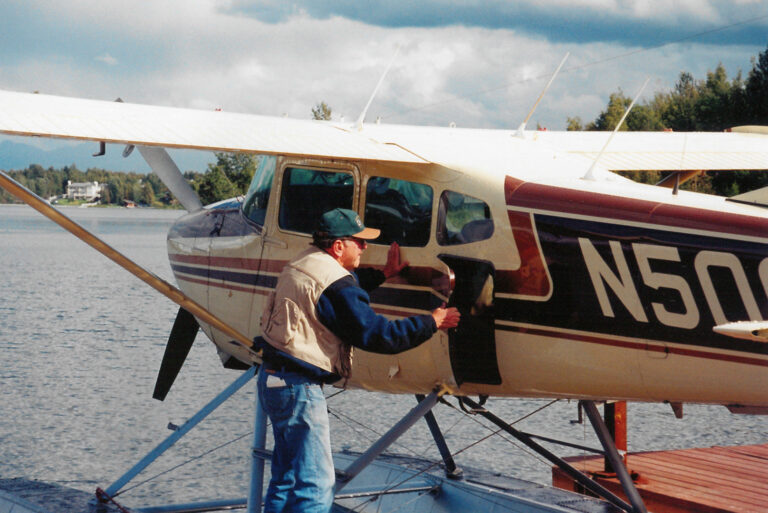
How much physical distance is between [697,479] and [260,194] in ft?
13.5

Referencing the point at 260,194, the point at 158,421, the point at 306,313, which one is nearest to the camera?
the point at 306,313

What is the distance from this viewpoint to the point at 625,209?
3957 mm

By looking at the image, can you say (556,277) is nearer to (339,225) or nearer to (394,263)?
(394,263)

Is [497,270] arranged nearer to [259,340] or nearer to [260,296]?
[259,340]

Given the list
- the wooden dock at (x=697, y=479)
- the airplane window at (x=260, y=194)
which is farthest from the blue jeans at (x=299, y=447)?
the wooden dock at (x=697, y=479)

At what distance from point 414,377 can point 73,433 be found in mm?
9163

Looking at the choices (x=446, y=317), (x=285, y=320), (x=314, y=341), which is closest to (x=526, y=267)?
(x=446, y=317)

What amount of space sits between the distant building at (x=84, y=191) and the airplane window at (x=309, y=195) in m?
166

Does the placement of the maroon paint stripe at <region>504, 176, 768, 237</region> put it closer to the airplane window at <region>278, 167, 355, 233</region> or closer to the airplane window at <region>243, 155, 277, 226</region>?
the airplane window at <region>278, 167, 355, 233</region>

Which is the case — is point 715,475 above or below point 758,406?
below

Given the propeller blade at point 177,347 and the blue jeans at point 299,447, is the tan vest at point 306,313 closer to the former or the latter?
the blue jeans at point 299,447

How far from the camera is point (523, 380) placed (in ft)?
14.5

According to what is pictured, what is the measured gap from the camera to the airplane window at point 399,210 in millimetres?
4648

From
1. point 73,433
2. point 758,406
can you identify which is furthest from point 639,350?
point 73,433
